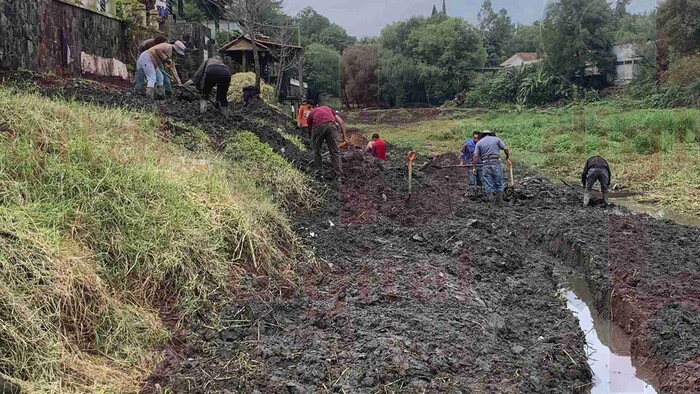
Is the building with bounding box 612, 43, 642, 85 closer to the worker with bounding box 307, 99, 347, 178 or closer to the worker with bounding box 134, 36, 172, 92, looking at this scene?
the worker with bounding box 307, 99, 347, 178

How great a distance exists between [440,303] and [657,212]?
8.13m

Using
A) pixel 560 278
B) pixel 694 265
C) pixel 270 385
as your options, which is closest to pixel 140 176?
pixel 270 385

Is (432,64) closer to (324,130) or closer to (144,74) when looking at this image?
(144,74)

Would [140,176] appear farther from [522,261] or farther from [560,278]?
[560,278]

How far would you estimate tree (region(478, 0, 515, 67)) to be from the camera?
70.6 metres

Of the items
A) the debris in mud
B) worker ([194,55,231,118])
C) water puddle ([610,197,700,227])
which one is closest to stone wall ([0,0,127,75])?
worker ([194,55,231,118])

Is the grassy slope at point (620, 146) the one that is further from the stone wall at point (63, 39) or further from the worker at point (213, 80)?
the stone wall at point (63, 39)

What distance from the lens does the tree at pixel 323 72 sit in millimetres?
52406

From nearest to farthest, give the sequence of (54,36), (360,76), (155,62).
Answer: (155,62) < (54,36) < (360,76)

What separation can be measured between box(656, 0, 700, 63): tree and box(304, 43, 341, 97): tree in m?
25.2

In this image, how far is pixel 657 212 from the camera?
40.0 ft

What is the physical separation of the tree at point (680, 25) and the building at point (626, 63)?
5333 mm

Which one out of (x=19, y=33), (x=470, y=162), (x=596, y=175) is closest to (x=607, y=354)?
(x=596, y=175)

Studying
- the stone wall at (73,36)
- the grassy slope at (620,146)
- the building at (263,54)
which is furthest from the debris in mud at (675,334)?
the building at (263,54)
